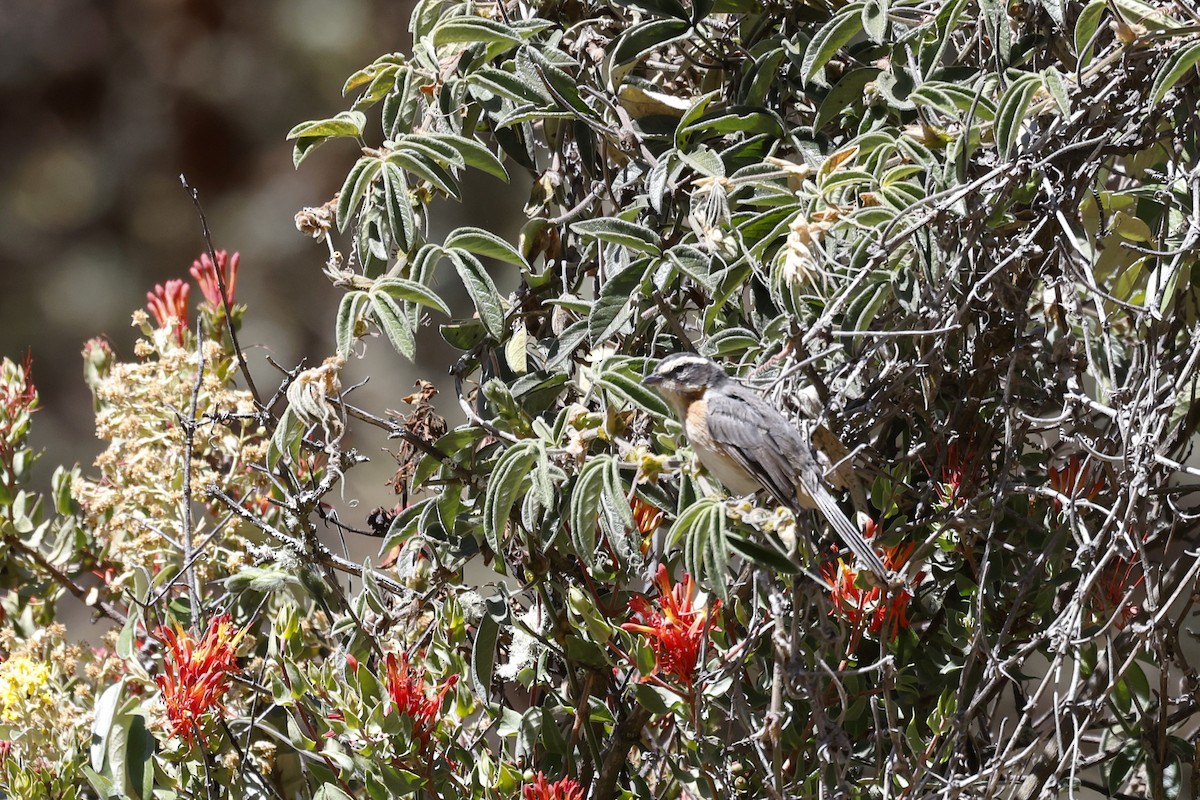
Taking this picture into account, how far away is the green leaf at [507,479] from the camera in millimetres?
1524

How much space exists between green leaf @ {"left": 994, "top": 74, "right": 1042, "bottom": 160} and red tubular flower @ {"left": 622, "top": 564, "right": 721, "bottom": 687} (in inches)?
28.2

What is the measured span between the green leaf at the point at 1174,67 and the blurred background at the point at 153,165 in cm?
264

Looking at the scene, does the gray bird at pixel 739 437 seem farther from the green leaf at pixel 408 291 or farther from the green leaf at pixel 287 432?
the green leaf at pixel 287 432

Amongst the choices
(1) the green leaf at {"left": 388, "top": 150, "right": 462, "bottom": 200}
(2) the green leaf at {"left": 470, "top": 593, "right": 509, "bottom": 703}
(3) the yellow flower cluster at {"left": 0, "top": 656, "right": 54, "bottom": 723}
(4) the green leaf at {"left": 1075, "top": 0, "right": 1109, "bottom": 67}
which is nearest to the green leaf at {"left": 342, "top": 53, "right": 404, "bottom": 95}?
(1) the green leaf at {"left": 388, "top": 150, "right": 462, "bottom": 200}

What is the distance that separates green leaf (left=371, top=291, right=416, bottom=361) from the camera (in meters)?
1.51

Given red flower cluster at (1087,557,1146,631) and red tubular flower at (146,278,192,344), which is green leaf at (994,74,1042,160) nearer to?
red flower cluster at (1087,557,1146,631)

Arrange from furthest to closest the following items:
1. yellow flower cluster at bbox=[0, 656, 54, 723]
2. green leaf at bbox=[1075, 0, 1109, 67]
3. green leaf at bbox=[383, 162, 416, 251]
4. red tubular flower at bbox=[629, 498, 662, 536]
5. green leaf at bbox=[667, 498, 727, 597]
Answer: yellow flower cluster at bbox=[0, 656, 54, 723] → red tubular flower at bbox=[629, 498, 662, 536] → green leaf at bbox=[383, 162, 416, 251] → green leaf at bbox=[1075, 0, 1109, 67] → green leaf at bbox=[667, 498, 727, 597]

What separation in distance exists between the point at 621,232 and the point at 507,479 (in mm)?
380

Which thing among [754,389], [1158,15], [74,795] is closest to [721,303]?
[754,389]

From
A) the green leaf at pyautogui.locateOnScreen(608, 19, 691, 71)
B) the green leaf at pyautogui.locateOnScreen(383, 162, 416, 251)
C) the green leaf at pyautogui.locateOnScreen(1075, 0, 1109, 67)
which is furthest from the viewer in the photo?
the green leaf at pyautogui.locateOnScreen(608, 19, 691, 71)

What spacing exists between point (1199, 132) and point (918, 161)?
42cm

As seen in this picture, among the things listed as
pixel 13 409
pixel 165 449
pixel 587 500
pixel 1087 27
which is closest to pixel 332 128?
pixel 587 500

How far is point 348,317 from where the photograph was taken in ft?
5.09

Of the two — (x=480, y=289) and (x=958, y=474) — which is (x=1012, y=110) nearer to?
(x=958, y=474)
